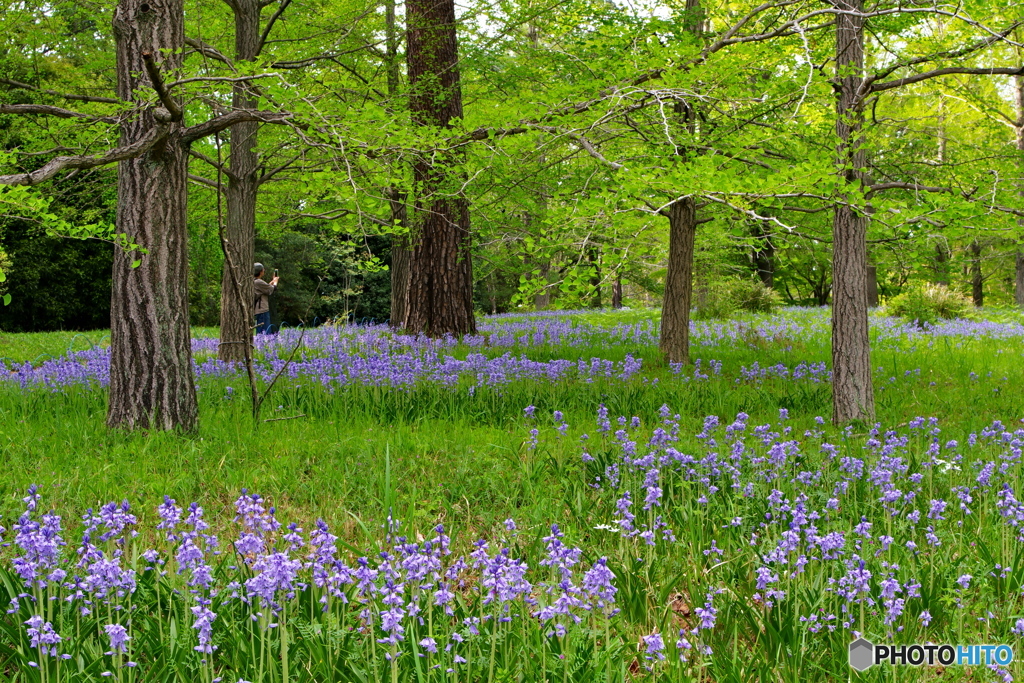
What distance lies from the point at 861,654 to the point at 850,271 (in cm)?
435

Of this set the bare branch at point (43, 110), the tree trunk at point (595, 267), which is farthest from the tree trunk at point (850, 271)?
the bare branch at point (43, 110)

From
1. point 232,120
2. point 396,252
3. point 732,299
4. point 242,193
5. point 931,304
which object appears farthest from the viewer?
point 732,299

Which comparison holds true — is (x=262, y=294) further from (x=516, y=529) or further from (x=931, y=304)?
(x=931, y=304)

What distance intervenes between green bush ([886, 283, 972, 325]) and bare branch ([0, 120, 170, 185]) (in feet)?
51.3

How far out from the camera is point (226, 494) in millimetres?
4758

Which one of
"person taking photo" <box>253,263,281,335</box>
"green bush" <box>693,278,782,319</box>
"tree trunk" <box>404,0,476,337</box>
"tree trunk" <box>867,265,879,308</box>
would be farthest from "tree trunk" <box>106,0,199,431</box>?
"tree trunk" <box>867,265,879,308</box>

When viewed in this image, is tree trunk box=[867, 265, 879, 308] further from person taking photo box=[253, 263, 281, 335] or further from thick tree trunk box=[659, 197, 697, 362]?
person taking photo box=[253, 263, 281, 335]

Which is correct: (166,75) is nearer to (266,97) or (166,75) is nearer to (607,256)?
(266,97)

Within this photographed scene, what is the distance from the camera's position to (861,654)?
2852mm

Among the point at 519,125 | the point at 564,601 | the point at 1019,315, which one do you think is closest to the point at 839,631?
the point at 564,601

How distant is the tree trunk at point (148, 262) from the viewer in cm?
560

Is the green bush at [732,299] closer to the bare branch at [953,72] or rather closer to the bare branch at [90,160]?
the bare branch at [953,72]

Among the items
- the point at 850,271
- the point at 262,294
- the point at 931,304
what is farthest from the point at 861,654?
the point at 931,304

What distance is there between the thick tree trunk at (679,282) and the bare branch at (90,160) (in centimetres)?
594
